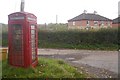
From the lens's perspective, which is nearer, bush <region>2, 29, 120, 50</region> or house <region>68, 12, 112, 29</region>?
bush <region>2, 29, 120, 50</region>

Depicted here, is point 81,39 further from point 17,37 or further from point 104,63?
point 17,37

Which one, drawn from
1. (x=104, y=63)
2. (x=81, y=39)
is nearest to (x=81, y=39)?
(x=81, y=39)

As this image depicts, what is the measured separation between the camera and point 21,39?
870cm

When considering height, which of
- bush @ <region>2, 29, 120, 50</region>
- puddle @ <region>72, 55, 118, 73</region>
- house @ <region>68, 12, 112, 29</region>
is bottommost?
puddle @ <region>72, 55, 118, 73</region>

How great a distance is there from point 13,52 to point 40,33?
16.0 m

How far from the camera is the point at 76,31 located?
23.8 meters

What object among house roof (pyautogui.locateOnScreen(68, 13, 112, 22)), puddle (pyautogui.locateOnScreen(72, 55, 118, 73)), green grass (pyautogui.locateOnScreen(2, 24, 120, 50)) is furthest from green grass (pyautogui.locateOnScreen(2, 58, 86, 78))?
house roof (pyautogui.locateOnScreen(68, 13, 112, 22))

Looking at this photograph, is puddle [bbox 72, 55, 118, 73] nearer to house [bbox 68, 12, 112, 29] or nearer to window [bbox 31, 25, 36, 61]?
window [bbox 31, 25, 36, 61]

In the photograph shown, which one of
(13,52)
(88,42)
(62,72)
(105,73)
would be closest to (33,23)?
(13,52)

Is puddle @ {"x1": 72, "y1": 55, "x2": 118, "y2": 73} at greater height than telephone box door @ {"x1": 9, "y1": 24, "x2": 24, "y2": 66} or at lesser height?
lesser

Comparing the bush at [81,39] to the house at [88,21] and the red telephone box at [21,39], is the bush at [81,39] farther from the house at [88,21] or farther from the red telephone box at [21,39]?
the house at [88,21]

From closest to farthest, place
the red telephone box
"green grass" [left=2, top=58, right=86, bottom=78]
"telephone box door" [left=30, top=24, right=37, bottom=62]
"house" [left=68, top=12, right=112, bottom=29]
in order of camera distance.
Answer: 1. "green grass" [left=2, top=58, right=86, bottom=78]
2. the red telephone box
3. "telephone box door" [left=30, top=24, right=37, bottom=62]
4. "house" [left=68, top=12, right=112, bottom=29]

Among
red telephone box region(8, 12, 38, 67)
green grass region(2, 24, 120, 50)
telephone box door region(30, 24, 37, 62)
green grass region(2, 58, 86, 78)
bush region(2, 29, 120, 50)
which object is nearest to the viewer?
green grass region(2, 58, 86, 78)

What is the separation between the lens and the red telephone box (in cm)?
855
